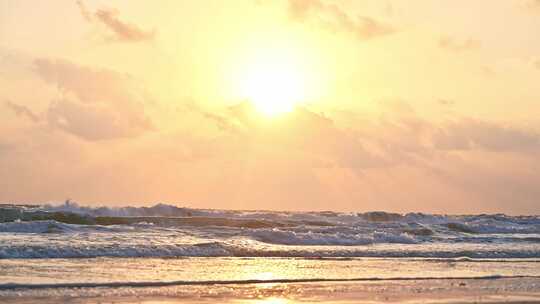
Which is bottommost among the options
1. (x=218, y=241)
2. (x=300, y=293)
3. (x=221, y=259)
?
(x=300, y=293)

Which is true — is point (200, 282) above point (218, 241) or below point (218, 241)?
below

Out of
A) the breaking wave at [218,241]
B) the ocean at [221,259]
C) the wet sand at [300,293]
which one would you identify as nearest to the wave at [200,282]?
the ocean at [221,259]

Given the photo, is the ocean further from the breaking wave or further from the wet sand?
the wet sand

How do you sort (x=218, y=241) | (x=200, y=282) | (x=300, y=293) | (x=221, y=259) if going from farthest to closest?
1. (x=218, y=241)
2. (x=221, y=259)
3. (x=200, y=282)
4. (x=300, y=293)

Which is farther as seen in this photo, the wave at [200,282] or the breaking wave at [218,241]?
the breaking wave at [218,241]

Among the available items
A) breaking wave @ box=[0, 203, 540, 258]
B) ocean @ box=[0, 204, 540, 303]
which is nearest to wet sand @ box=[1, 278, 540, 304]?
ocean @ box=[0, 204, 540, 303]

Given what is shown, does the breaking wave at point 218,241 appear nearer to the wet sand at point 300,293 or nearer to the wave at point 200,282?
the wave at point 200,282

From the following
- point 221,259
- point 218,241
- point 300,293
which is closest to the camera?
point 300,293

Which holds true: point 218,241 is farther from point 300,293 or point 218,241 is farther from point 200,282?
point 300,293

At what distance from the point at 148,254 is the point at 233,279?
20.4ft

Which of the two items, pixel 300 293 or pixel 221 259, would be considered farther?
pixel 221 259

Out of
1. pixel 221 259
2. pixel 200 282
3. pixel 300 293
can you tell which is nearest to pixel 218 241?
pixel 221 259

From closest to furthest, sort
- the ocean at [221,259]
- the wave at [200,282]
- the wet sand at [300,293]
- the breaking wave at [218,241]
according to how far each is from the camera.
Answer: the wet sand at [300,293] → the wave at [200,282] → the ocean at [221,259] → the breaking wave at [218,241]

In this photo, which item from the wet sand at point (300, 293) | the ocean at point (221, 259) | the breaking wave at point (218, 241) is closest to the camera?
the wet sand at point (300, 293)
